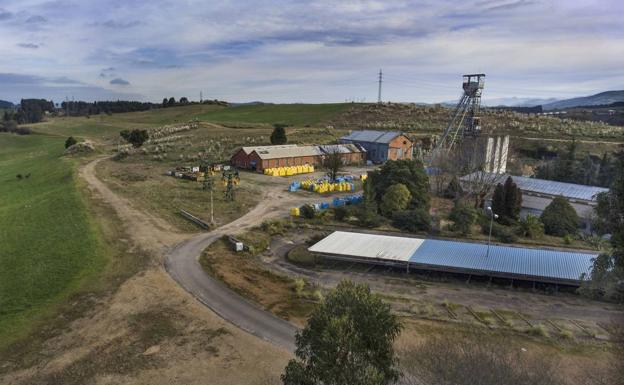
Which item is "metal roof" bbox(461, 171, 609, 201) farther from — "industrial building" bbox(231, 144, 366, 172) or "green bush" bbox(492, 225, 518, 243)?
"industrial building" bbox(231, 144, 366, 172)

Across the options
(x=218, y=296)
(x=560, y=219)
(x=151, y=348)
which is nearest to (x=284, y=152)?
(x=560, y=219)

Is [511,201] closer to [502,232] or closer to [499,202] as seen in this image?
[499,202]

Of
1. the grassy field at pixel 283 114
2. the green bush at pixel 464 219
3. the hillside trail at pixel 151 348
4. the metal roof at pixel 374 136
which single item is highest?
the grassy field at pixel 283 114

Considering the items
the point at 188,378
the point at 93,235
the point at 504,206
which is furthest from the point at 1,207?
the point at 504,206

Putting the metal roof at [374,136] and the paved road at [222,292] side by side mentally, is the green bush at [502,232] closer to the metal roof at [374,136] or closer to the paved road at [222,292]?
the paved road at [222,292]

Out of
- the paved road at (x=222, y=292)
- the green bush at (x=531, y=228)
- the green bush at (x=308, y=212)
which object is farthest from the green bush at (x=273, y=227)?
the green bush at (x=531, y=228)
